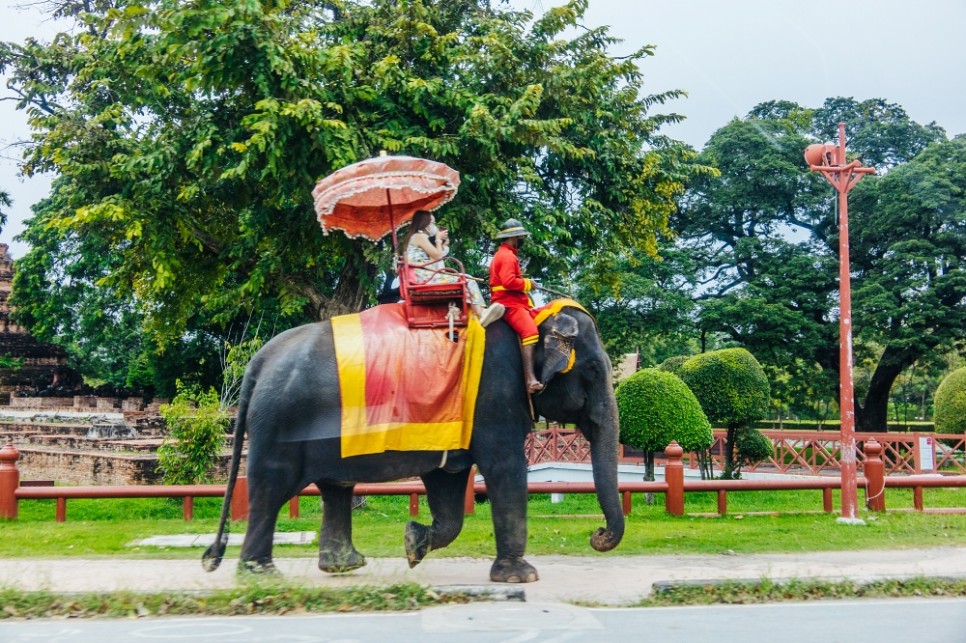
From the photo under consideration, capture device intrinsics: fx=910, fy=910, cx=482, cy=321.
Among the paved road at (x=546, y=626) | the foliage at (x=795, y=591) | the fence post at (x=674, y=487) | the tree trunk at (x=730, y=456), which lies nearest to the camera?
the paved road at (x=546, y=626)

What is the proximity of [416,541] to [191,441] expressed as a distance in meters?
8.97

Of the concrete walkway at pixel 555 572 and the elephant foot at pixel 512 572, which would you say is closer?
the concrete walkway at pixel 555 572

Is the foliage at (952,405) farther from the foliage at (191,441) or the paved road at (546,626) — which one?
the paved road at (546,626)

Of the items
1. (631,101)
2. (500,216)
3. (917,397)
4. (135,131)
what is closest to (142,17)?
(135,131)

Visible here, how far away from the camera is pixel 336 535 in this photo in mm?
8359

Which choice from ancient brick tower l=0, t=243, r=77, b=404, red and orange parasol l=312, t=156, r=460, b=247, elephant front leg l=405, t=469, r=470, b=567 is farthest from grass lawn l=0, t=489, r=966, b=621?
ancient brick tower l=0, t=243, r=77, b=404

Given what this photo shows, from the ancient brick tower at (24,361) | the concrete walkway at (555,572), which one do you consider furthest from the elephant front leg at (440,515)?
A: the ancient brick tower at (24,361)

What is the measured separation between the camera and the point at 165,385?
3409 cm

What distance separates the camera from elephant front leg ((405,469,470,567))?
313 inches

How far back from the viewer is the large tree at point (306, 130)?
12.1 m

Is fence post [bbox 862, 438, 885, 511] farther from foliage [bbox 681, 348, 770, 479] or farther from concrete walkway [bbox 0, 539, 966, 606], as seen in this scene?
foliage [bbox 681, 348, 770, 479]

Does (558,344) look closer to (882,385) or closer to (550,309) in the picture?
(550,309)

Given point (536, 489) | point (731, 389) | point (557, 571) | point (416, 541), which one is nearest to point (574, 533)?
point (536, 489)

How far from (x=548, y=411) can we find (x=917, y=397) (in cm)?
5231
